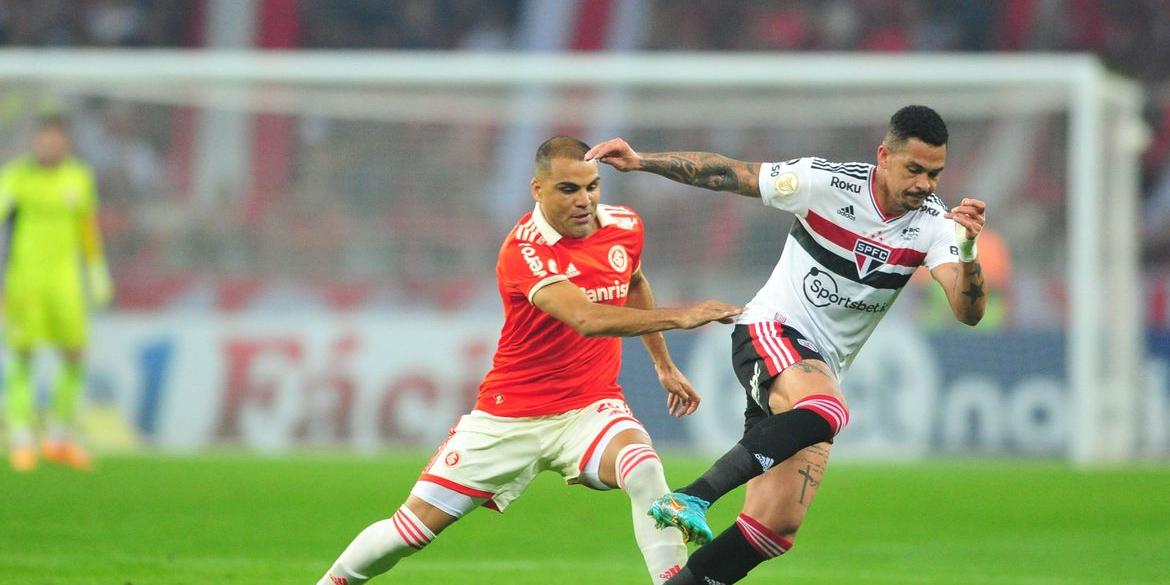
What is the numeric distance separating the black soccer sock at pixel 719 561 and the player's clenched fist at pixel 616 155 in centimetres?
137

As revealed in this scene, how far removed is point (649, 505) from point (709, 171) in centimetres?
131

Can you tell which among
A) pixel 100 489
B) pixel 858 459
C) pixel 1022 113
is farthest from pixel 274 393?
pixel 1022 113

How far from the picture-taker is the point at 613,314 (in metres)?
5.89

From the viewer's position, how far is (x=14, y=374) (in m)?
13.5

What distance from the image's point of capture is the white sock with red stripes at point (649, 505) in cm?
607

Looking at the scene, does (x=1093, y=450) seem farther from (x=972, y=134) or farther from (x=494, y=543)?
(x=494, y=543)

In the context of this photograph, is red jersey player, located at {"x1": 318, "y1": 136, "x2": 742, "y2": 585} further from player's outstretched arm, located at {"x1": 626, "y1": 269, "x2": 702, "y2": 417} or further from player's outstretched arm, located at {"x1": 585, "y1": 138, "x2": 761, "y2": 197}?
player's outstretched arm, located at {"x1": 585, "y1": 138, "x2": 761, "y2": 197}

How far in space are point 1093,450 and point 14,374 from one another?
935 cm

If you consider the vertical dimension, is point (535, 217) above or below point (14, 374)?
above

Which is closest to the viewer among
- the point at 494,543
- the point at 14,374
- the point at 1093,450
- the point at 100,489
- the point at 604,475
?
the point at 604,475

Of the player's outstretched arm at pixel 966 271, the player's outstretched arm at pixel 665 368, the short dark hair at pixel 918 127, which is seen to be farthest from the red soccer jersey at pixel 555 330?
the player's outstretched arm at pixel 966 271

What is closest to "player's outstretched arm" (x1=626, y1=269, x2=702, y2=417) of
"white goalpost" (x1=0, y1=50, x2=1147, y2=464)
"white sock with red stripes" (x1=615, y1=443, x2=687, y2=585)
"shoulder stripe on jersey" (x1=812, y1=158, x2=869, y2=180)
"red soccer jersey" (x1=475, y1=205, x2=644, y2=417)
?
"red soccer jersey" (x1=475, y1=205, x2=644, y2=417)

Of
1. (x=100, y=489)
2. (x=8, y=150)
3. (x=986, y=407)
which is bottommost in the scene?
(x=100, y=489)

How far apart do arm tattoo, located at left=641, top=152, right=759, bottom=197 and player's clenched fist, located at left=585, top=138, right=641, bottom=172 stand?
189mm
